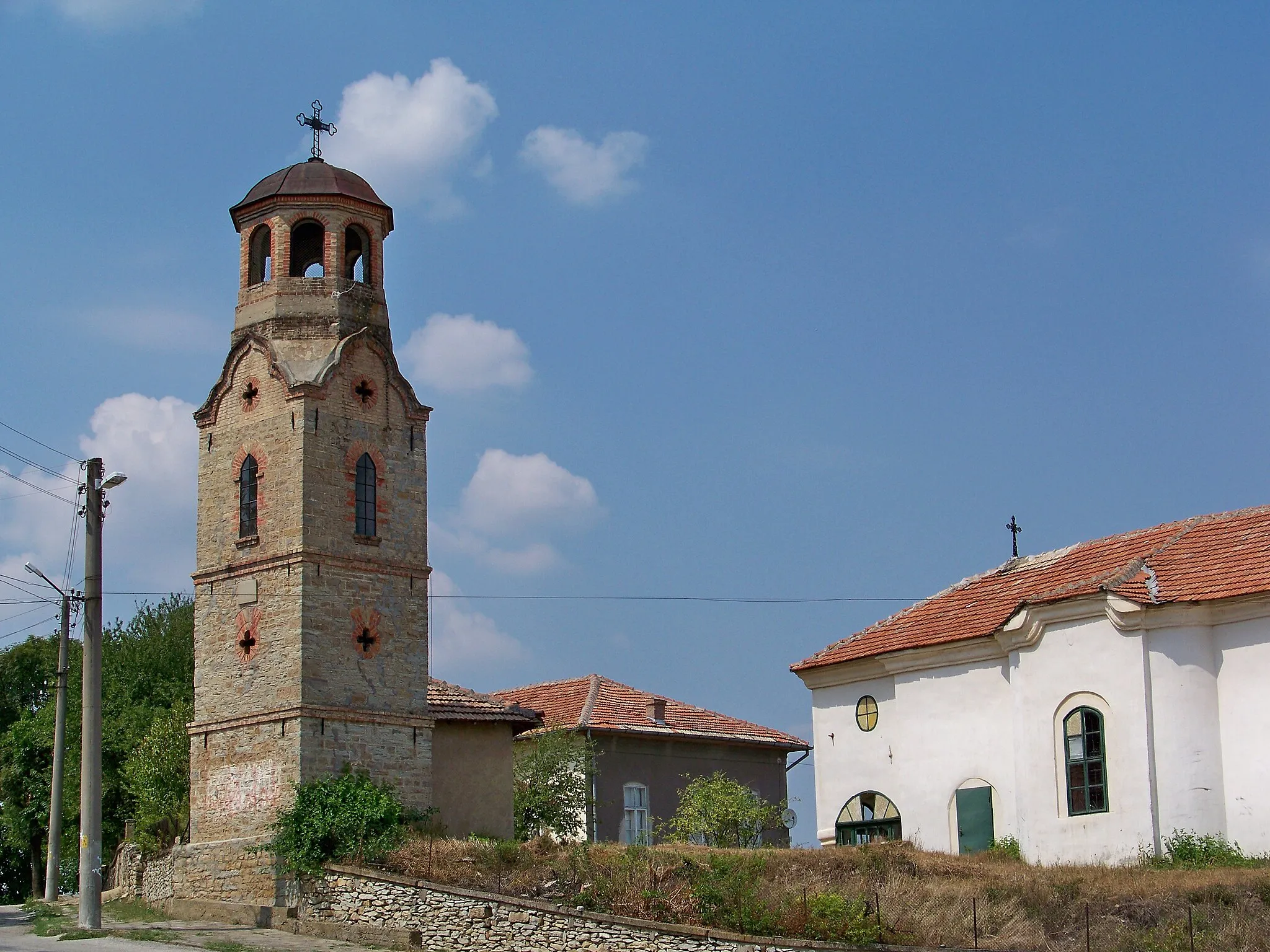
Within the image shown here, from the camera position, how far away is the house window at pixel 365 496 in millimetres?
33688

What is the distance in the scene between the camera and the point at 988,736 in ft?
104

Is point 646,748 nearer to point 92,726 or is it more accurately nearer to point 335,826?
point 335,826

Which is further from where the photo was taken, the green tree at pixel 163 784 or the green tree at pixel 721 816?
the green tree at pixel 721 816

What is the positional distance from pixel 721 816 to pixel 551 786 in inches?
167

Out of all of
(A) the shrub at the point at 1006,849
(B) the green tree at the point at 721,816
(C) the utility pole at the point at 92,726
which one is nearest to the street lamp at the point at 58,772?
(C) the utility pole at the point at 92,726

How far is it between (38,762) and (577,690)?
16.6 meters

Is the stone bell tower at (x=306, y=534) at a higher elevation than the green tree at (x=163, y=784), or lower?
higher

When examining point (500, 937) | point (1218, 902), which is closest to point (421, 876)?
point (500, 937)

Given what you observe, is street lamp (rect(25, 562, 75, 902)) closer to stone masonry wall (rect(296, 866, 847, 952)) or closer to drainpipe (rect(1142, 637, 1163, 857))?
stone masonry wall (rect(296, 866, 847, 952))

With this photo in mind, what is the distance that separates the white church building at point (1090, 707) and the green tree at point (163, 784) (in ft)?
49.1

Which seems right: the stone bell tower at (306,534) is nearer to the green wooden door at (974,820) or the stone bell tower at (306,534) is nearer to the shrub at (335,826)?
the shrub at (335,826)

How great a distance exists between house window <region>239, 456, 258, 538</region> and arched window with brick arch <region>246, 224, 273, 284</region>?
4.20 metres

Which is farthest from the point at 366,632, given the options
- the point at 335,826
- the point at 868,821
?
the point at 868,821

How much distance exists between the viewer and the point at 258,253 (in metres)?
35.4
